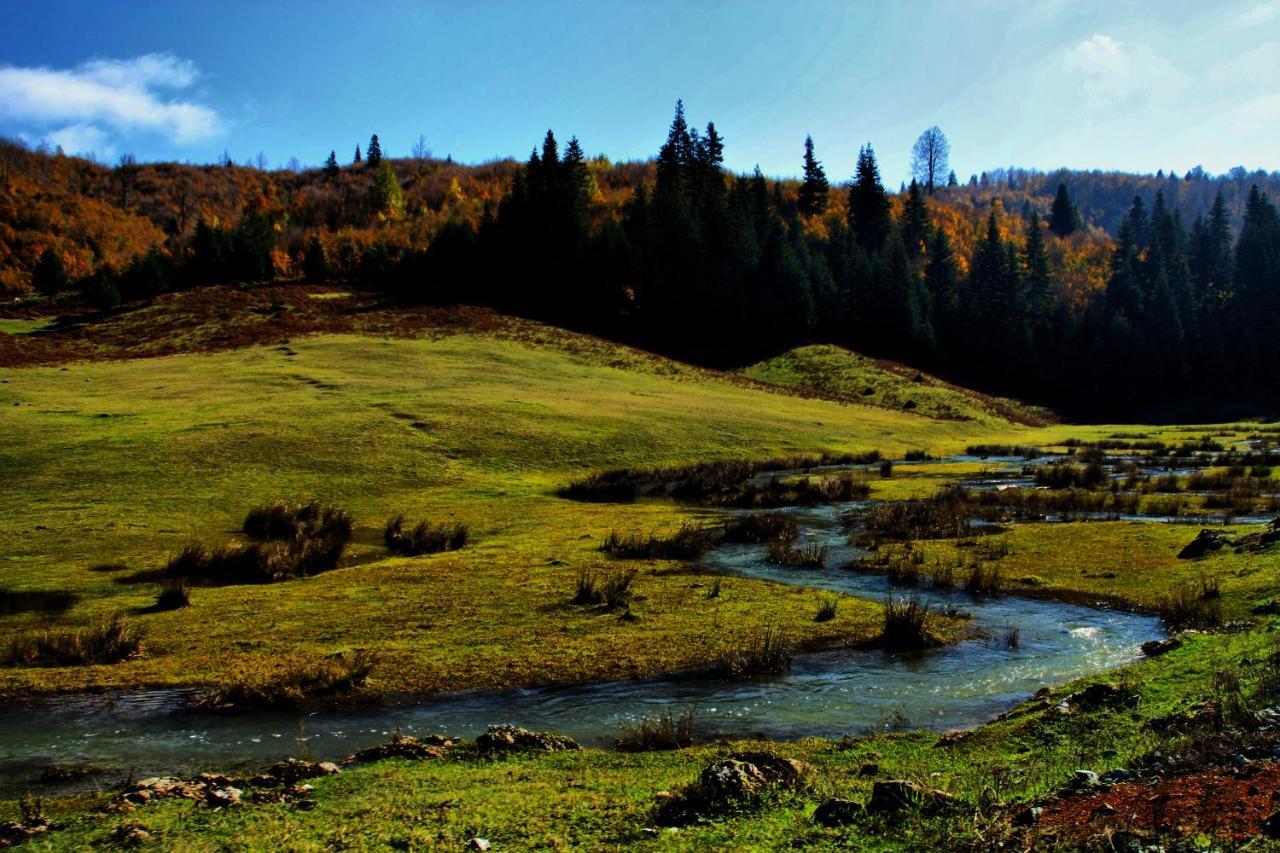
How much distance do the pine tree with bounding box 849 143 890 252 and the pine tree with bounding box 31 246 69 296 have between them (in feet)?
422

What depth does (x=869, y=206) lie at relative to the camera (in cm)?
15912

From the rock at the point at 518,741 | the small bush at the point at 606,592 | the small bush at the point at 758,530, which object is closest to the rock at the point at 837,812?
the rock at the point at 518,741

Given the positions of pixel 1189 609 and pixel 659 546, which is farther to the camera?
pixel 659 546

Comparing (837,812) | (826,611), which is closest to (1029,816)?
(837,812)

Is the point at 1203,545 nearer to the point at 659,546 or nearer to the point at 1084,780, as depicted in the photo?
the point at 659,546

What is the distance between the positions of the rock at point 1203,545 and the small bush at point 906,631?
958 cm

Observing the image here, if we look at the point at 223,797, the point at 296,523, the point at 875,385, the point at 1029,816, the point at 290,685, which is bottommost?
the point at 290,685

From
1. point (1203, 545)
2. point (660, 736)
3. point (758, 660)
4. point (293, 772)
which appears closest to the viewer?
point (293, 772)

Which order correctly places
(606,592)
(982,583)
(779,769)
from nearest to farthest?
(779,769)
(606,592)
(982,583)

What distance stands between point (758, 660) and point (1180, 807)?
7.64 meters

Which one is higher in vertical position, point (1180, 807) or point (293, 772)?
point (1180, 807)

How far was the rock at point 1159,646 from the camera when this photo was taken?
41.1 feet

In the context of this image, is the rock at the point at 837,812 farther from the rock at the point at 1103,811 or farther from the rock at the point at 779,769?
the rock at the point at 1103,811

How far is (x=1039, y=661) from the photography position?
13461 millimetres
